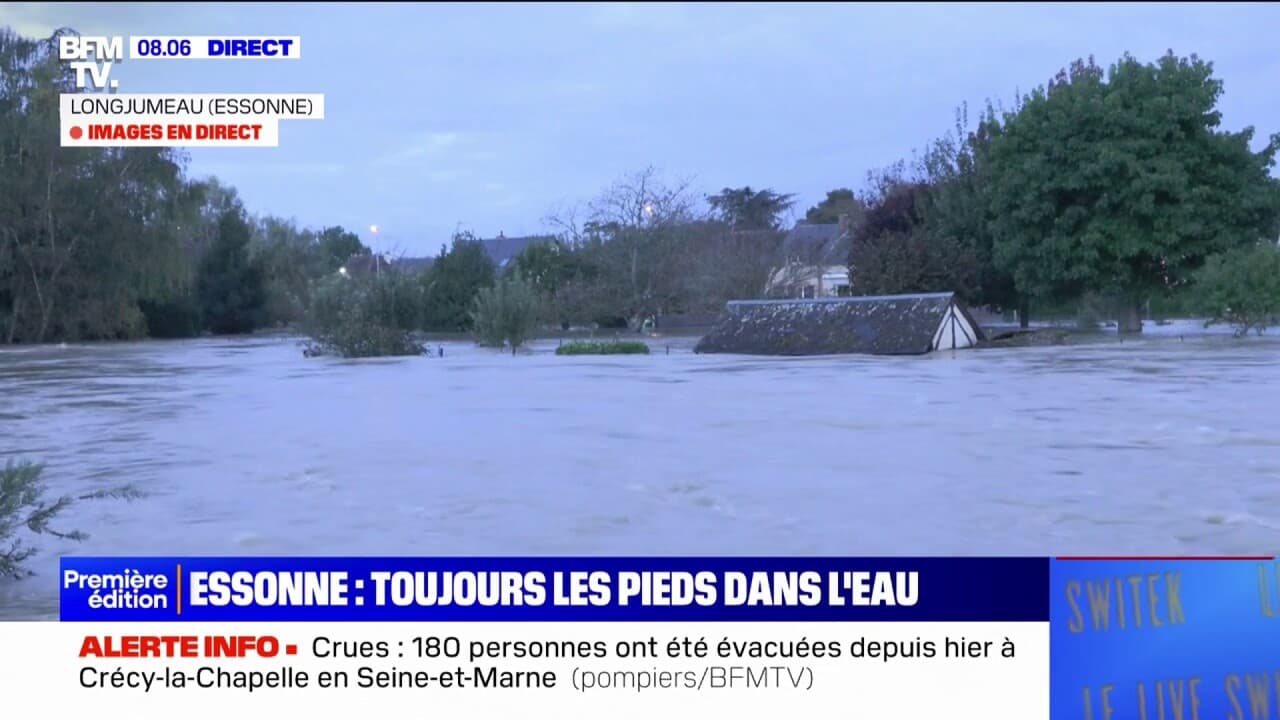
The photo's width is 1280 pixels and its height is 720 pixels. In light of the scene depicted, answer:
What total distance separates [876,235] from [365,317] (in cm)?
1840

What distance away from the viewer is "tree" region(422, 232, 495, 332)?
140ft

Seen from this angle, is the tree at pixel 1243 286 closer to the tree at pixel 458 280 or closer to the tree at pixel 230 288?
the tree at pixel 458 280

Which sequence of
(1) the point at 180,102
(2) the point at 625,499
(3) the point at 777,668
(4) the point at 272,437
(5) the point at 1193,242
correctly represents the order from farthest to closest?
1. (5) the point at 1193,242
2. (1) the point at 180,102
3. (4) the point at 272,437
4. (2) the point at 625,499
5. (3) the point at 777,668

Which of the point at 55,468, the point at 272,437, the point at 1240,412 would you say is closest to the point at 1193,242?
the point at 1240,412

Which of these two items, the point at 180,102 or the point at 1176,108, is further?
the point at 1176,108

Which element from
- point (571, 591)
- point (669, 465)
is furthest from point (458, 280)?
point (571, 591)

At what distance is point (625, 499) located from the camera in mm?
7680

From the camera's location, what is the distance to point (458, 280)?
141ft

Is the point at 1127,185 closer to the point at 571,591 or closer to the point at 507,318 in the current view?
the point at 507,318

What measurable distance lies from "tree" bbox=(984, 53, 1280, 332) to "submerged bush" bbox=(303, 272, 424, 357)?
16788 mm

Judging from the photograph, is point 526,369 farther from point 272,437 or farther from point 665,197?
point 665,197

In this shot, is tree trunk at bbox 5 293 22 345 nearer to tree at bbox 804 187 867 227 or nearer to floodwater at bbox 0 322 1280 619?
floodwater at bbox 0 322 1280 619

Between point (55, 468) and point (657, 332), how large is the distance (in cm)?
3552

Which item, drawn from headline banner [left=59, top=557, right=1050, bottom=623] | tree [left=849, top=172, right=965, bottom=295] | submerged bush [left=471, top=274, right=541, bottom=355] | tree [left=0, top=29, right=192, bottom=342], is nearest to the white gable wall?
tree [left=849, top=172, right=965, bottom=295]
